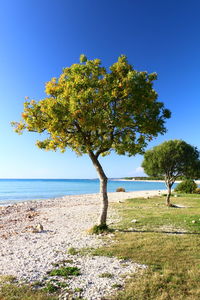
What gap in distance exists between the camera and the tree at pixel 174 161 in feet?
96.1

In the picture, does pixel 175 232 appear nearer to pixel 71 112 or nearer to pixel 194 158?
pixel 71 112

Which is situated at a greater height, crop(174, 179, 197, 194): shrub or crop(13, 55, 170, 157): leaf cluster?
crop(13, 55, 170, 157): leaf cluster

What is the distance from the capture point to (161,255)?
387 inches

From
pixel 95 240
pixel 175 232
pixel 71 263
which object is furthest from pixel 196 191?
pixel 71 263

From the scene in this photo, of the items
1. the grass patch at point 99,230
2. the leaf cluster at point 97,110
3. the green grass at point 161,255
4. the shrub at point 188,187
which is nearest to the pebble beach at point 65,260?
the grass patch at point 99,230

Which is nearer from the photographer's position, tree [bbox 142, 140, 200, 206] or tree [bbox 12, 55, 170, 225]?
tree [bbox 12, 55, 170, 225]

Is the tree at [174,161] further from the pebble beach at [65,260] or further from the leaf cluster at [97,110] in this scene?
the pebble beach at [65,260]

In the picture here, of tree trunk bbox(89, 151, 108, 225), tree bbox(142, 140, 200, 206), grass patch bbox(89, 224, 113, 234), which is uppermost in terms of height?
tree bbox(142, 140, 200, 206)

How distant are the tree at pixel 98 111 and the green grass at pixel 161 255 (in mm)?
3542

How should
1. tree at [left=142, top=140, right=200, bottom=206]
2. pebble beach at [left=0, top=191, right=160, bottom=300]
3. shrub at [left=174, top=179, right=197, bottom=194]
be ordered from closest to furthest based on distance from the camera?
pebble beach at [left=0, top=191, right=160, bottom=300] → tree at [left=142, top=140, right=200, bottom=206] → shrub at [left=174, top=179, right=197, bottom=194]

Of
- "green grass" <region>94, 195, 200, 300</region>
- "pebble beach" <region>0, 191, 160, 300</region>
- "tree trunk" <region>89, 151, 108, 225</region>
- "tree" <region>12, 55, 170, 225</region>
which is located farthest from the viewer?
"tree trunk" <region>89, 151, 108, 225</region>

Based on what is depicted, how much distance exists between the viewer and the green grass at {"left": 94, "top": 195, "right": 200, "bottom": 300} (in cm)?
665

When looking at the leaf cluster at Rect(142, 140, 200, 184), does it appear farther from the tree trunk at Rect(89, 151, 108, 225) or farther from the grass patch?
the grass patch

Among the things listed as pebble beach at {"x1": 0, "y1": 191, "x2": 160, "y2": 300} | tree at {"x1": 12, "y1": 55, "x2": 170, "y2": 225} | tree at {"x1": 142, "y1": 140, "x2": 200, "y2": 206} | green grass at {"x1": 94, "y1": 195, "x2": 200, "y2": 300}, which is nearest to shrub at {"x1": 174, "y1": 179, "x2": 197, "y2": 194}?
tree at {"x1": 142, "y1": 140, "x2": 200, "y2": 206}
